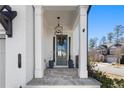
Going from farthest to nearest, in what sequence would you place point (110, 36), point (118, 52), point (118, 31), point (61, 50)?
point (61, 50) → point (110, 36) → point (118, 52) → point (118, 31)

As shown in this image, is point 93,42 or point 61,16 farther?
point 61,16

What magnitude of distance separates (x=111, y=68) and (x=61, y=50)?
4.37 meters

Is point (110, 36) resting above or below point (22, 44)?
above

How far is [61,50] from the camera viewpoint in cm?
1356

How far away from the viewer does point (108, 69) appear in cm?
987

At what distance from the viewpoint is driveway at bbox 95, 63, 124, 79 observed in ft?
30.1

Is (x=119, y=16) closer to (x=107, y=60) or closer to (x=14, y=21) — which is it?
(x=107, y=60)

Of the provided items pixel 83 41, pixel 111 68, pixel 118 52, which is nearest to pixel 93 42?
pixel 118 52

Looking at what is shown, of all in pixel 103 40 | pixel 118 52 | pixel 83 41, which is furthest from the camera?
pixel 103 40

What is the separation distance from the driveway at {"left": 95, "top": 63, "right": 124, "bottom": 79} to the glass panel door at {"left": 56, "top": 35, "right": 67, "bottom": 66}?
150 inches

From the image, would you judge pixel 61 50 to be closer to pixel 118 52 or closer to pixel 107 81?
pixel 118 52

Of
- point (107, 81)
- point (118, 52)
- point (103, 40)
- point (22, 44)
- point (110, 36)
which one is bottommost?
point (107, 81)

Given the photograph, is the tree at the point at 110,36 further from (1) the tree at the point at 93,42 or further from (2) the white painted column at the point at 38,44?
(2) the white painted column at the point at 38,44
